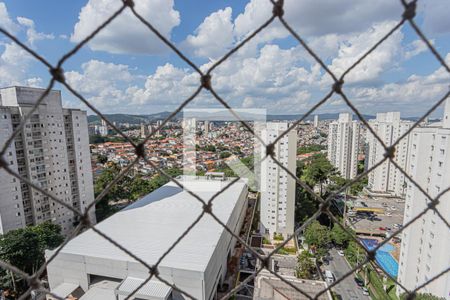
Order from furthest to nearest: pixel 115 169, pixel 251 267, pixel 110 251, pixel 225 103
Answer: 1. pixel 115 169
2. pixel 251 267
3. pixel 110 251
4. pixel 225 103

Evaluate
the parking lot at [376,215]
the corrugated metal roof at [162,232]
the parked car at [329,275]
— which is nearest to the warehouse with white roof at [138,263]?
the corrugated metal roof at [162,232]

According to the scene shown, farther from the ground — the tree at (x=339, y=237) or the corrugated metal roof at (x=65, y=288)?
the corrugated metal roof at (x=65, y=288)

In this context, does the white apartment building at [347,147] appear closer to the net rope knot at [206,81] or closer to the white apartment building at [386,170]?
the white apartment building at [386,170]

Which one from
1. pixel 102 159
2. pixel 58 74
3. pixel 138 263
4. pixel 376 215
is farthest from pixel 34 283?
pixel 102 159

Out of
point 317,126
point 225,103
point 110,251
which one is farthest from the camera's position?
point 317,126

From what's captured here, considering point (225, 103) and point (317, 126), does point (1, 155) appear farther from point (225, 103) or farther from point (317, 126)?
point (317, 126)

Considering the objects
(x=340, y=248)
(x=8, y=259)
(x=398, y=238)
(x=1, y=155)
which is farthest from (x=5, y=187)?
(x=398, y=238)
